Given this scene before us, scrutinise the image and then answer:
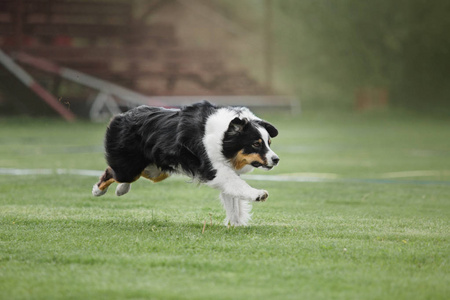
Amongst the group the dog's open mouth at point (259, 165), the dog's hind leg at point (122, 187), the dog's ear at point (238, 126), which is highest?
the dog's ear at point (238, 126)

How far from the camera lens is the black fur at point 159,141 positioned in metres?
5.71

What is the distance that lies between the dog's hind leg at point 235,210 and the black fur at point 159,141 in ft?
1.08

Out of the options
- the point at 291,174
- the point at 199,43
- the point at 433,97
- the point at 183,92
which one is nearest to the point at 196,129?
the point at 291,174

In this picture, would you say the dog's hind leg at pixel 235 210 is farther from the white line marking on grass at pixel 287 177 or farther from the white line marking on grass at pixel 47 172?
the white line marking on grass at pixel 47 172

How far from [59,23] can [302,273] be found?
85.4 feet

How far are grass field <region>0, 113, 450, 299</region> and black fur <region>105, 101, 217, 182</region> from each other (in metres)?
0.48

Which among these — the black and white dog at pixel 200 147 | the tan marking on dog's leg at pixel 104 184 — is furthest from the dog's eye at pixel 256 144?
the tan marking on dog's leg at pixel 104 184

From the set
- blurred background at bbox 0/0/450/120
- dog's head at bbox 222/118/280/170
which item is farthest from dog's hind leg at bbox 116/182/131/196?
blurred background at bbox 0/0/450/120

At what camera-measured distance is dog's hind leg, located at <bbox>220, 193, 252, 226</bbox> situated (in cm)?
581

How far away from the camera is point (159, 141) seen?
587 cm

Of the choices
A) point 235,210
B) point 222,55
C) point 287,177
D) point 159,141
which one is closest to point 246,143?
point 235,210

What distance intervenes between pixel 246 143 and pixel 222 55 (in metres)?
26.0

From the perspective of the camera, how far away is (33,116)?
24234 mm

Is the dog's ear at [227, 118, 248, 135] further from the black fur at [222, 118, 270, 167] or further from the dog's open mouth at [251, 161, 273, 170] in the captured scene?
the dog's open mouth at [251, 161, 273, 170]
